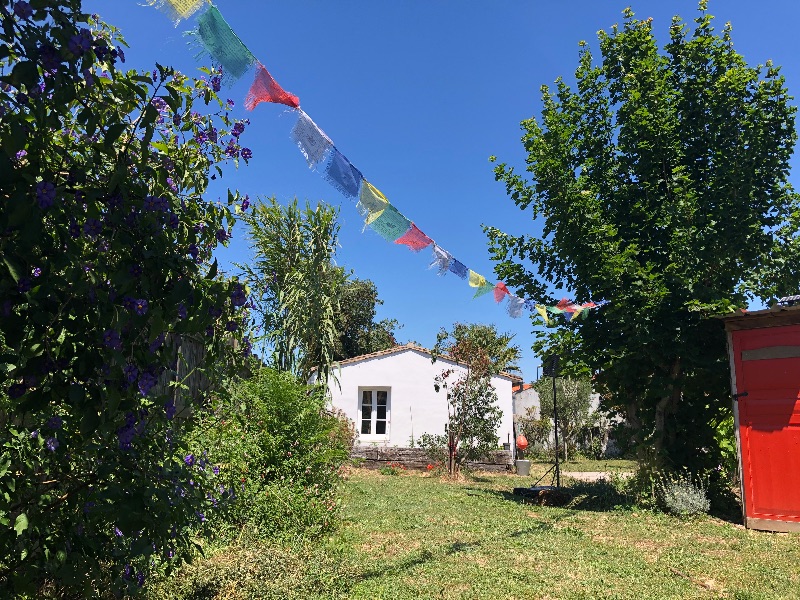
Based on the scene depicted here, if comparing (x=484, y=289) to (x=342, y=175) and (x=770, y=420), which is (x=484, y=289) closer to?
(x=770, y=420)

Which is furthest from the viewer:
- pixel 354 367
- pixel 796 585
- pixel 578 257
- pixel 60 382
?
pixel 354 367

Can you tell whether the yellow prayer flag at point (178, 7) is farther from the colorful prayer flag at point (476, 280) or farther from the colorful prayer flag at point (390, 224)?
the colorful prayer flag at point (476, 280)

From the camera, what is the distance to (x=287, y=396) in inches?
252

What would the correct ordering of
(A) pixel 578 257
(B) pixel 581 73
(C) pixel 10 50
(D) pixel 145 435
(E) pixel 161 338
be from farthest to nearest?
1. (B) pixel 581 73
2. (A) pixel 578 257
3. (D) pixel 145 435
4. (E) pixel 161 338
5. (C) pixel 10 50

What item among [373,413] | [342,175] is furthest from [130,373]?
[373,413]

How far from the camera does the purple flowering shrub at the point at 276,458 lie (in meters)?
5.79

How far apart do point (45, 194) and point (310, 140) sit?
11.4ft

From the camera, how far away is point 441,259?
7.89 meters

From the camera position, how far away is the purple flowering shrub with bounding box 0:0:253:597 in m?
1.63

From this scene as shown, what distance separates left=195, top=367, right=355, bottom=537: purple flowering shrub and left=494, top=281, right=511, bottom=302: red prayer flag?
4376 millimetres

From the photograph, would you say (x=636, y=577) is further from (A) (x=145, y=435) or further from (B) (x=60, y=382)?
(B) (x=60, y=382)

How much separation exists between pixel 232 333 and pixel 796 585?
536 cm

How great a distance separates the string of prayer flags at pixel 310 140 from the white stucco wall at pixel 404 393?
1506 cm

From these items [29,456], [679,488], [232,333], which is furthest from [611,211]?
[29,456]
